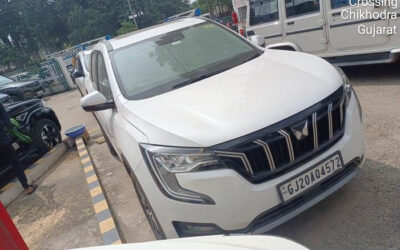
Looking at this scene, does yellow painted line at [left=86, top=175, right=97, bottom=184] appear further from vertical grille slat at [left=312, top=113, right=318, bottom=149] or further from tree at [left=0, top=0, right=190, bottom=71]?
tree at [left=0, top=0, right=190, bottom=71]

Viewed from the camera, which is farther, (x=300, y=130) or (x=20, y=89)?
(x=20, y=89)

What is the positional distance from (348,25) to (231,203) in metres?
4.37

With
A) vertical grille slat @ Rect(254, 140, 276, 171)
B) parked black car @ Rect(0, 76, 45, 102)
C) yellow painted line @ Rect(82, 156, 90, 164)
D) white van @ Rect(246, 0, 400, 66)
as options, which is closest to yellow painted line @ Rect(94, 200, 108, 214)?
yellow painted line @ Rect(82, 156, 90, 164)

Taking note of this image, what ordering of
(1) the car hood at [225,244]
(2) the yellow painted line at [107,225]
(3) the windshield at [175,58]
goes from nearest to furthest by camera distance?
(1) the car hood at [225,244] → (3) the windshield at [175,58] → (2) the yellow painted line at [107,225]

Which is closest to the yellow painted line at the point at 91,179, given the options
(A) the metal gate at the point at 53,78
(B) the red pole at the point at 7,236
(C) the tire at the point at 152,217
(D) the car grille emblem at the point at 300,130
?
(C) the tire at the point at 152,217

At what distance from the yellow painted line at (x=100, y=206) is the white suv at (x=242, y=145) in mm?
1215

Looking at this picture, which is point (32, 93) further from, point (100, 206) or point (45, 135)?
point (100, 206)

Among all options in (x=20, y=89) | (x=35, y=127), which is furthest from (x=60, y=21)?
(x=35, y=127)

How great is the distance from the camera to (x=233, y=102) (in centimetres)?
225

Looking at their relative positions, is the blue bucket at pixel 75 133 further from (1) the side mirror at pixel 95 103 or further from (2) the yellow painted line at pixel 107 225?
(1) the side mirror at pixel 95 103

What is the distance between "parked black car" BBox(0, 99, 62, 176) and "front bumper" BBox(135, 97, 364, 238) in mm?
4128

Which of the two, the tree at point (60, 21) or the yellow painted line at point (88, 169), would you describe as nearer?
the yellow painted line at point (88, 169)

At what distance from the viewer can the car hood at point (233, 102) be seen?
6.73 ft

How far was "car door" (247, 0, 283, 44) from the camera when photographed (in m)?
6.13
